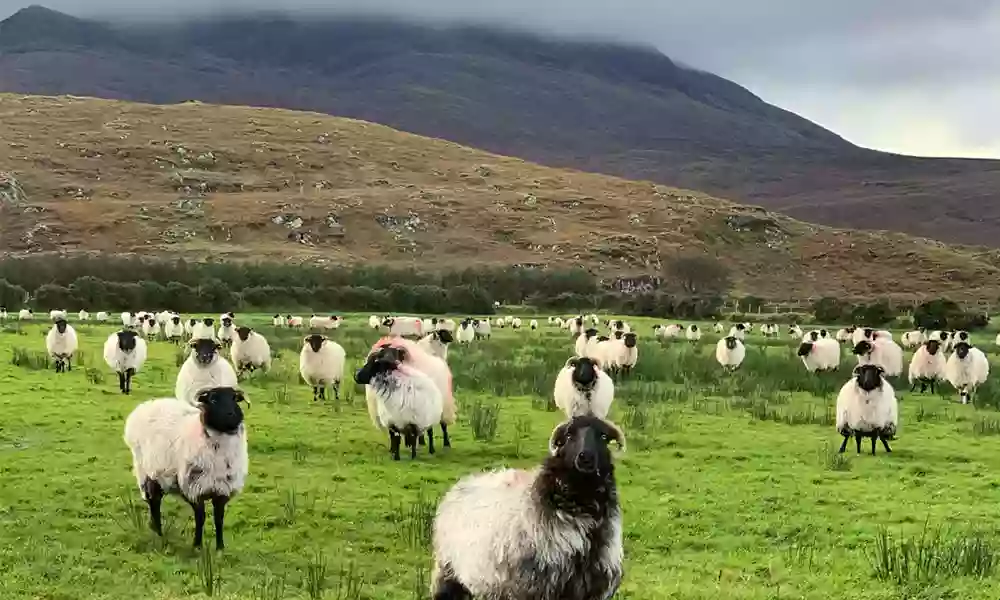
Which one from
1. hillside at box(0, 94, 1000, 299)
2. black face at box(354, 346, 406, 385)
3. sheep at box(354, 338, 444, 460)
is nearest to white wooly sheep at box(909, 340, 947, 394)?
sheep at box(354, 338, 444, 460)

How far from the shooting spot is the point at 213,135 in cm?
14462

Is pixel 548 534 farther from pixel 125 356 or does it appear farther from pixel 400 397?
pixel 125 356

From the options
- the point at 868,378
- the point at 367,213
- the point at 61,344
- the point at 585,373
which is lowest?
the point at 61,344

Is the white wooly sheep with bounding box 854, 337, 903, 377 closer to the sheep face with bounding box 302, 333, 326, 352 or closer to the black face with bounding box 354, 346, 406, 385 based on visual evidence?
the sheep face with bounding box 302, 333, 326, 352

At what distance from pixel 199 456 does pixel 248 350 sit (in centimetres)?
1437

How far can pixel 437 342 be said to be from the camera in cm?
2373

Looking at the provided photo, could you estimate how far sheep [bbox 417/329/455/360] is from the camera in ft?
70.7

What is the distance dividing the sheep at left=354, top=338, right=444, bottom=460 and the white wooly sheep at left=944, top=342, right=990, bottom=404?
13444mm

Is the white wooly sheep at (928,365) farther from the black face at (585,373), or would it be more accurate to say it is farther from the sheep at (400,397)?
the sheep at (400,397)

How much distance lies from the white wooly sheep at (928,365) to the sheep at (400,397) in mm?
14785

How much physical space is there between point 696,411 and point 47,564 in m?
13.1

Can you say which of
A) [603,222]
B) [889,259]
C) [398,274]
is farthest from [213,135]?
[889,259]

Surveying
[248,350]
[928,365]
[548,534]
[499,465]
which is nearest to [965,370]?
[928,365]

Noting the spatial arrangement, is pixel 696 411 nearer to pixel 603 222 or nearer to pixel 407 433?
pixel 407 433
